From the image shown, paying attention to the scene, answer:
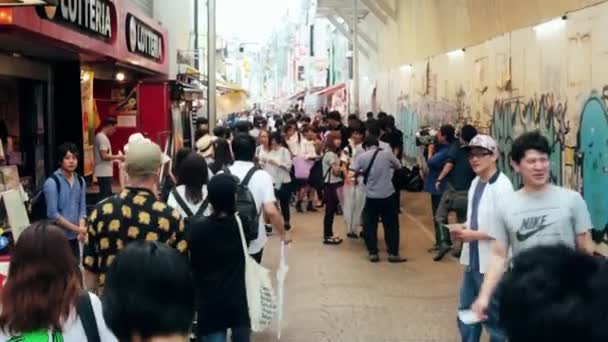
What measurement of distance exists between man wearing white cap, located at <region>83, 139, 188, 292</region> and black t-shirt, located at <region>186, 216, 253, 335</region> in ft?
2.04

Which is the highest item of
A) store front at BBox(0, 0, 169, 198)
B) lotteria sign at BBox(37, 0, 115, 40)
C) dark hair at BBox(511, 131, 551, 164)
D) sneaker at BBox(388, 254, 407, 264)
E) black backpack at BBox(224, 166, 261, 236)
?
lotteria sign at BBox(37, 0, 115, 40)

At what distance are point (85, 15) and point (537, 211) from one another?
783 cm

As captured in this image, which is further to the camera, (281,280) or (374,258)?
(374,258)

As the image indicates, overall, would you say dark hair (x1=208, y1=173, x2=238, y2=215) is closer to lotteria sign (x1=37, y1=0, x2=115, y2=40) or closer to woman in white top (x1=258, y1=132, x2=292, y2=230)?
lotteria sign (x1=37, y1=0, x2=115, y2=40)

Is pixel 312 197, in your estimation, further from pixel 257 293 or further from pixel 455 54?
pixel 257 293

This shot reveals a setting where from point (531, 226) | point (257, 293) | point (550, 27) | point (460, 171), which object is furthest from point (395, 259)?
point (531, 226)

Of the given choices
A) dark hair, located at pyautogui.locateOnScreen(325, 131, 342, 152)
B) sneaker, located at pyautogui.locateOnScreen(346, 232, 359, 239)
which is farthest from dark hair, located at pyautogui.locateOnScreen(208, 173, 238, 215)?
dark hair, located at pyautogui.locateOnScreen(325, 131, 342, 152)

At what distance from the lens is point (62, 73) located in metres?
14.3

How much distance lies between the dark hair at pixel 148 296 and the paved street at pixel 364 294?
5444mm

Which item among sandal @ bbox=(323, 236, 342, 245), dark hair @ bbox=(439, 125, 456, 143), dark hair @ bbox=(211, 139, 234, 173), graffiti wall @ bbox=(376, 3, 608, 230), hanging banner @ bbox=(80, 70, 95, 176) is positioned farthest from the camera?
hanging banner @ bbox=(80, 70, 95, 176)

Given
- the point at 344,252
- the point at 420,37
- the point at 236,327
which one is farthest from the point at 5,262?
the point at 420,37

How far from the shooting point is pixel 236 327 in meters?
5.59

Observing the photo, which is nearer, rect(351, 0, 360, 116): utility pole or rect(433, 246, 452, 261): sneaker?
rect(433, 246, 452, 261): sneaker

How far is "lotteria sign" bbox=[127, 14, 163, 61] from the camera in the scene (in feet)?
48.7
